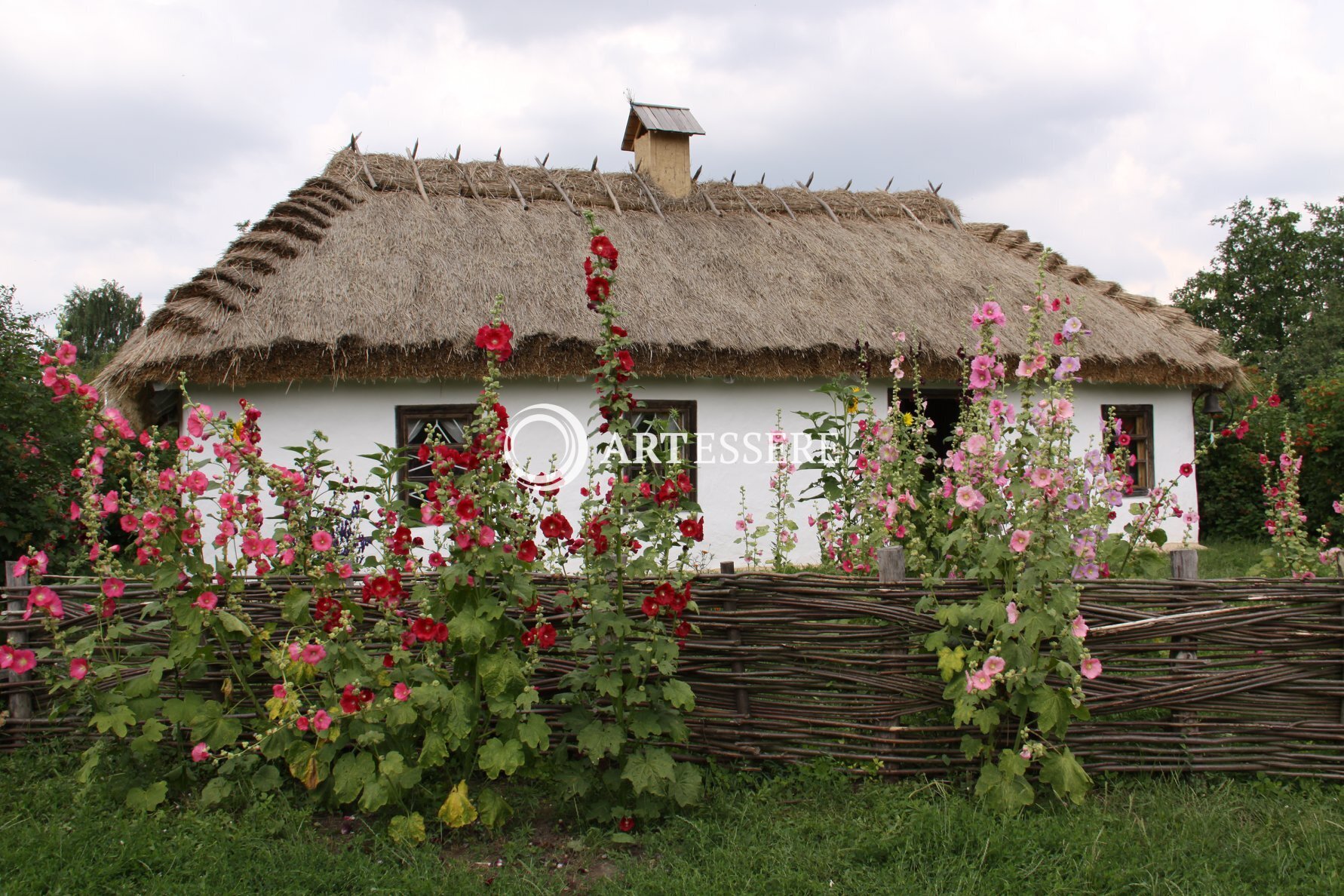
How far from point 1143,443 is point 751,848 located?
27.8 feet

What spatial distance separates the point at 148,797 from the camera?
9.09 ft

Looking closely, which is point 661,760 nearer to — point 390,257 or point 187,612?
point 187,612

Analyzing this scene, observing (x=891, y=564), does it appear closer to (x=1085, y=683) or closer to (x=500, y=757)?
(x=1085, y=683)

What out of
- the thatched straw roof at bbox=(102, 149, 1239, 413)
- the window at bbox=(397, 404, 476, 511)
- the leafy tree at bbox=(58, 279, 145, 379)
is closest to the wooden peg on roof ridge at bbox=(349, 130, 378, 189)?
the thatched straw roof at bbox=(102, 149, 1239, 413)

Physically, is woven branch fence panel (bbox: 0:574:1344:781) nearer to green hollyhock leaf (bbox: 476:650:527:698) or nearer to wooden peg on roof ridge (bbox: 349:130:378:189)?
green hollyhock leaf (bbox: 476:650:527:698)

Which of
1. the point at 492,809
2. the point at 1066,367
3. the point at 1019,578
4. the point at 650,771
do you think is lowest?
the point at 492,809

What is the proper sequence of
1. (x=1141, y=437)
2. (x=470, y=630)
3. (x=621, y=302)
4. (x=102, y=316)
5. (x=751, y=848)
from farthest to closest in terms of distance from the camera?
(x=102, y=316) < (x=1141, y=437) < (x=621, y=302) < (x=751, y=848) < (x=470, y=630)

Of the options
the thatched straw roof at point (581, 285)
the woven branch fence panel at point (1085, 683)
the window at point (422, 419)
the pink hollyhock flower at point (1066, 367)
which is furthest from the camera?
the window at point (422, 419)

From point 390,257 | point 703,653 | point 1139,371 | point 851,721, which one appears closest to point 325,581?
point 703,653

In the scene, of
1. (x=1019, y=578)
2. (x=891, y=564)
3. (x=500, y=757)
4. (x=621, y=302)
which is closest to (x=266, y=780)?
(x=500, y=757)

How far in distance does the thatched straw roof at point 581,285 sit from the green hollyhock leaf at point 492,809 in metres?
4.10

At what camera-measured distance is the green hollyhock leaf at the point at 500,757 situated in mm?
2508

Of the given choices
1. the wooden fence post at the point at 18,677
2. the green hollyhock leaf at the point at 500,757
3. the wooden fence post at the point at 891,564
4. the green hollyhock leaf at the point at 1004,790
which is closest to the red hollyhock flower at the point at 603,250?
the wooden fence post at the point at 891,564

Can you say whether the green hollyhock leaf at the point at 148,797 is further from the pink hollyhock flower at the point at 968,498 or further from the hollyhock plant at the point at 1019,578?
the pink hollyhock flower at the point at 968,498
